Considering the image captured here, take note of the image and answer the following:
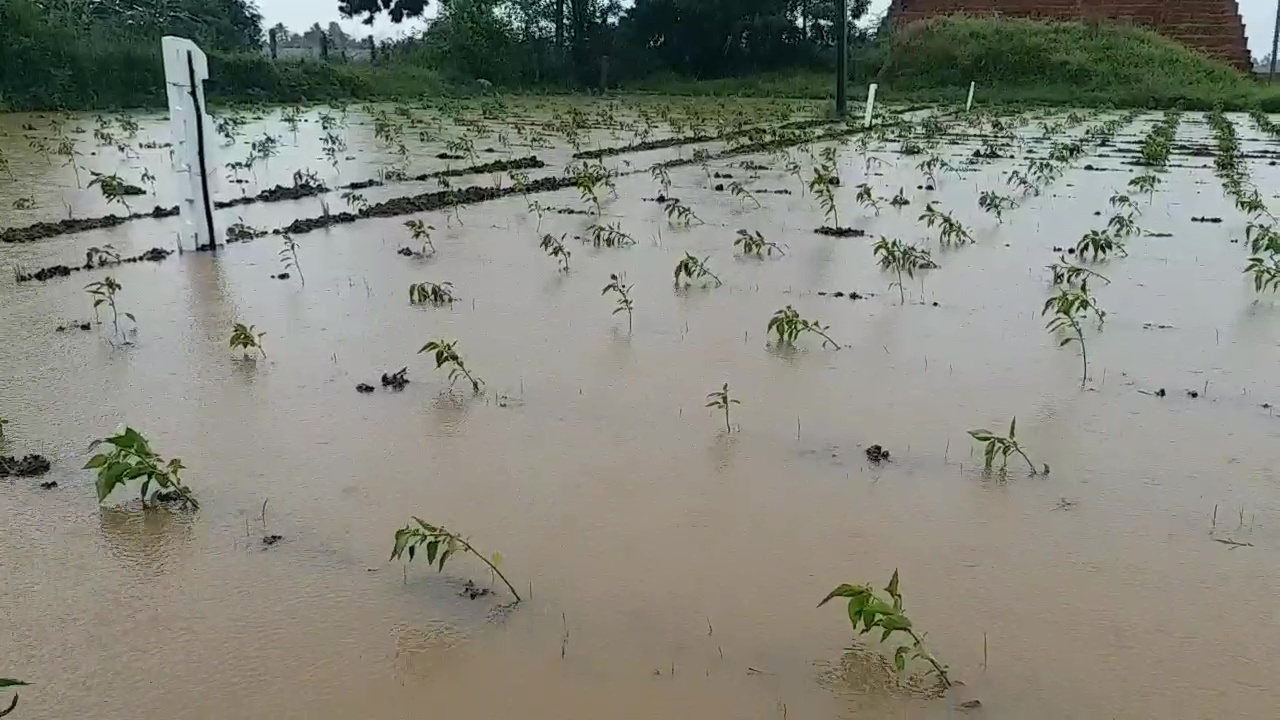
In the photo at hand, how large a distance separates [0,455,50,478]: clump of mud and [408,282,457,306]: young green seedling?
6.95 ft

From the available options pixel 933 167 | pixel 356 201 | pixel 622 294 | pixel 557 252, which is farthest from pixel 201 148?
pixel 933 167

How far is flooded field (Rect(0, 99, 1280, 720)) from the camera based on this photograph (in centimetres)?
213

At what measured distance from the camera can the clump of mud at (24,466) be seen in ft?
9.93

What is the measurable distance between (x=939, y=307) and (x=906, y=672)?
10.6 feet

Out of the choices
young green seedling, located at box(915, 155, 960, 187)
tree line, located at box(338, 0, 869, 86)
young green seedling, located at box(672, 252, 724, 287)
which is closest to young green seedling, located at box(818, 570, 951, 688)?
young green seedling, located at box(672, 252, 724, 287)

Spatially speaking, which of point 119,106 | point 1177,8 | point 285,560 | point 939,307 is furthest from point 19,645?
point 1177,8

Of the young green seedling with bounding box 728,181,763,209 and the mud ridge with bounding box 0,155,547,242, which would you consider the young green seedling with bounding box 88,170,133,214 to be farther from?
the young green seedling with bounding box 728,181,763,209

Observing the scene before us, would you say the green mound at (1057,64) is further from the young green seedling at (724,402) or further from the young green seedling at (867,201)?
the young green seedling at (724,402)

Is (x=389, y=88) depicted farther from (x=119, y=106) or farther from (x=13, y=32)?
(x=13, y=32)

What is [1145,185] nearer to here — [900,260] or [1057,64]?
[900,260]

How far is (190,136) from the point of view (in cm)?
606

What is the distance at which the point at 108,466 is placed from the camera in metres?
2.71

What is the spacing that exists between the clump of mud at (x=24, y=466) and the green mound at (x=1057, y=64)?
84.4ft

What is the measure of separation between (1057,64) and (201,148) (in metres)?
26.4
